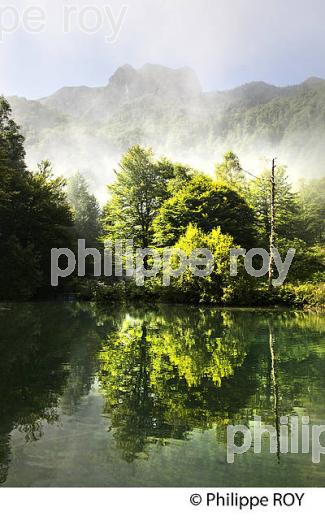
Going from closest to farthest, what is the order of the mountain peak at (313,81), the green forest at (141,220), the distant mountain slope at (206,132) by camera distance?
the green forest at (141,220), the distant mountain slope at (206,132), the mountain peak at (313,81)

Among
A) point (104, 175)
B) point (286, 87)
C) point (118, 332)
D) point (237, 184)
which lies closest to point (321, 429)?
point (118, 332)

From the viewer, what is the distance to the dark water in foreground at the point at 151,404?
3992mm

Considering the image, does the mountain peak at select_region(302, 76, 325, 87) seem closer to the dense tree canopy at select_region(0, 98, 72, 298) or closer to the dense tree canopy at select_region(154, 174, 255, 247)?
the dense tree canopy at select_region(154, 174, 255, 247)

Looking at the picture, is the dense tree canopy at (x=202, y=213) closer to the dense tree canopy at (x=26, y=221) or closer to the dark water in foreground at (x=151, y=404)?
the dense tree canopy at (x=26, y=221)

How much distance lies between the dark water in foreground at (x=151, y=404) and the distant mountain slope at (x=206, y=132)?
120 meters

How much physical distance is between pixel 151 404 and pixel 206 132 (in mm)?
174890

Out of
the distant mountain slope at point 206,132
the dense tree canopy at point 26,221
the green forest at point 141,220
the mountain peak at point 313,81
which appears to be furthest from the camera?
the mountain peak at point 313,81

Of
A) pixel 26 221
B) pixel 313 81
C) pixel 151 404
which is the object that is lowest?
pixel 151 404

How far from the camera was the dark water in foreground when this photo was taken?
3.99 meters

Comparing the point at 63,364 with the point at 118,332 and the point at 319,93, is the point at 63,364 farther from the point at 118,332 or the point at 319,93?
the point at 319,93

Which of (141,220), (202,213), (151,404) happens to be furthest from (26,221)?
(151,404)

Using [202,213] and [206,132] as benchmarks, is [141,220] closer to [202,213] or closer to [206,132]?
[202,213]

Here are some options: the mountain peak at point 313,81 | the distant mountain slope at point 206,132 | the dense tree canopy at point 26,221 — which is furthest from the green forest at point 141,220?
the mountain peak at point 313,81

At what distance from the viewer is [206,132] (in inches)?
6796
